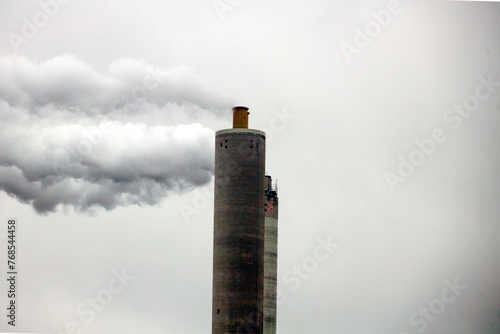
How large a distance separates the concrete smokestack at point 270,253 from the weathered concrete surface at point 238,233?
19.5 m

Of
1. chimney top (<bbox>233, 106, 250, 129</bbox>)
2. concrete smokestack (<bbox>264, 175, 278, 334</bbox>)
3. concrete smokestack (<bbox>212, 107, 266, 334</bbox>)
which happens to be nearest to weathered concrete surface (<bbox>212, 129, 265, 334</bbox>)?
concrete smokestack (<bbox>212, 107, 266, 334</bbox>)

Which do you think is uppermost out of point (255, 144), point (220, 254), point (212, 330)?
point (255, 144)

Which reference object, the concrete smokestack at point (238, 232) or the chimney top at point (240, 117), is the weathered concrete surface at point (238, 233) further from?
the chimney top at point (240, 117)

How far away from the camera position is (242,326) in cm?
10325

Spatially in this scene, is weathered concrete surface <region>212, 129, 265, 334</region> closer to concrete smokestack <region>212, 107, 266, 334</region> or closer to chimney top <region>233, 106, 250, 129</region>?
concrete smokestack <region>212, 107, 266, 334</region>

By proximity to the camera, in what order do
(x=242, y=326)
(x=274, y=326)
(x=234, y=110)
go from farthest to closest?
1. (x=274, y=326)
2. (x=234, y=110)
3. (x=242, y=326)

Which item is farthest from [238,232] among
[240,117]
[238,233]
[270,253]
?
[270,253]

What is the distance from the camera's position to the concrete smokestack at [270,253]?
12650 cm

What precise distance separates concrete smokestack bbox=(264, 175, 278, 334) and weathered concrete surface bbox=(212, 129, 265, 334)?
1947 cm

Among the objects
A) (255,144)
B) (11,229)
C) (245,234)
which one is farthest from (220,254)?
(11,229)

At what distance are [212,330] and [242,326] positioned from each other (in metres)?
3.67

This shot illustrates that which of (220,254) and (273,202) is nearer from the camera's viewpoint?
(220,254)

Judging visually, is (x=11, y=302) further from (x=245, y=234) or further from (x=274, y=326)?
(x=274, y=326)

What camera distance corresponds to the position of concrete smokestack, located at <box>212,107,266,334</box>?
10394 cm
